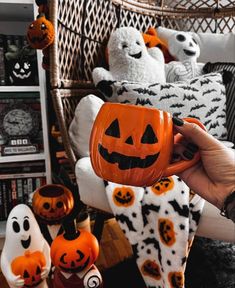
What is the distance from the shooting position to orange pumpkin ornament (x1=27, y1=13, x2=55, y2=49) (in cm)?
92

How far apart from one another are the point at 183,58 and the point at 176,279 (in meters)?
0.92

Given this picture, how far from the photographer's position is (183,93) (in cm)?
104

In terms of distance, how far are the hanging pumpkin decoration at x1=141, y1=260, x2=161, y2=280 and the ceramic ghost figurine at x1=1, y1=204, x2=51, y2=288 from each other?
28 centimetres

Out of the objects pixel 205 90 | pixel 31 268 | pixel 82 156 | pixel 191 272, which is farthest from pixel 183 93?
pixel 31 268

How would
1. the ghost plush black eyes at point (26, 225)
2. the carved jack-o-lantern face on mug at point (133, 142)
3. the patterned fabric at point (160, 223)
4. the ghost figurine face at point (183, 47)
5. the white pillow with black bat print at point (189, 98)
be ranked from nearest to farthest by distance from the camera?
1. the carved jack-o-lantern face on mug at point (133, 142)
2. the patterned fabric at point (160, 223)
3. the ghost plush black eyes at point (26, 225)
4. the white pillow with black bat print at point (189, 98)
5. the ghost figurine face at point (183, 47)

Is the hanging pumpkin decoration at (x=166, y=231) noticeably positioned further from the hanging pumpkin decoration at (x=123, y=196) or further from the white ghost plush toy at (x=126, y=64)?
the white ghost plush toy at (x=126, y=64)

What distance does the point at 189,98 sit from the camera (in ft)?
3.41

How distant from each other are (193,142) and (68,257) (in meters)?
0.60

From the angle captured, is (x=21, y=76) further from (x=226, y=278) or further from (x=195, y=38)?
(x=226, y=278)

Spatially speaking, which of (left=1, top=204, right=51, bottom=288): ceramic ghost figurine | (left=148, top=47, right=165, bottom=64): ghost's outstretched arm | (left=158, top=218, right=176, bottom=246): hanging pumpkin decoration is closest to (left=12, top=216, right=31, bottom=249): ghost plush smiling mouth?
(left=1, top=204, right=51, bottom=288): ceramic ghost figurine

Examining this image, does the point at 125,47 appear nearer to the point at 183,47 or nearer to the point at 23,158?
the point at 183,47

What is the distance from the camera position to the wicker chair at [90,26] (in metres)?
1.02

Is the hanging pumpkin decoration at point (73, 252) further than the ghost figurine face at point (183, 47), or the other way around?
the ghost figurine face at point (183, 47)

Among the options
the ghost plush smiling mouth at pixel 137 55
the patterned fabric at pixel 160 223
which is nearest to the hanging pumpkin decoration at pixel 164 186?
the patterned fabric at pixel 160 223
